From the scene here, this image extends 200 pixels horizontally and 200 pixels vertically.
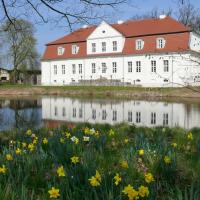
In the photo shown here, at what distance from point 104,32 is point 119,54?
337 cm

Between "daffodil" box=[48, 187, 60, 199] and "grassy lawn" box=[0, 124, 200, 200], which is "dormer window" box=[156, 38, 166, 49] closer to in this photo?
"grassy lawn" box=[0, 124, 200, 200]

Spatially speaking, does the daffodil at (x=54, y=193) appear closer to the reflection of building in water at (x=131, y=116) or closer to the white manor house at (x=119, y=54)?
the reflection of building in water at (x=131, y=116)

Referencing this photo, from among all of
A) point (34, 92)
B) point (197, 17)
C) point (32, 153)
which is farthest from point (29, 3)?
point (197, 17)

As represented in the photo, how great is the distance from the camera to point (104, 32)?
1715 inches

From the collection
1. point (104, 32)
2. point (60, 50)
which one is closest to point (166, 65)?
point (104, 32)

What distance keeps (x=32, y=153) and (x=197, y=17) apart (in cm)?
4941

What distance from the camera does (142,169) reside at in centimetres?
387

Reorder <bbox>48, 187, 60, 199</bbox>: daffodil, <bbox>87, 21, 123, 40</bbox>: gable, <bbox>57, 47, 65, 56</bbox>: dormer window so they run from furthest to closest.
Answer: <bbox>57, 47, 65, 56</bbox>: dormer window → <bbox>87, 21, 123, 40</bbox>: gable → <bbox>48, 187, 60, 199</bbox>: daffodil

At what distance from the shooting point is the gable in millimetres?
42513

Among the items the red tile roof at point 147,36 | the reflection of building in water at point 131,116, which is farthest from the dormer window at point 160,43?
the reflection of building in water at point 131,116

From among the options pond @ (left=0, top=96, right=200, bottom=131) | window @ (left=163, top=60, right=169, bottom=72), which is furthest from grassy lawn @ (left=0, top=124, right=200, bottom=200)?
window @ (left=163, top=60, right=169, bottom=72)

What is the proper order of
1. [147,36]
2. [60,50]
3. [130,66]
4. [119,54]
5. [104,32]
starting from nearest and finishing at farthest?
[147,36] < [130,66] < [119,54] < [104,32] < [60,50]

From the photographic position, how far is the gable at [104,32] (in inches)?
1674

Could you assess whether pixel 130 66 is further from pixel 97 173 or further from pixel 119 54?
pixel 97 173
